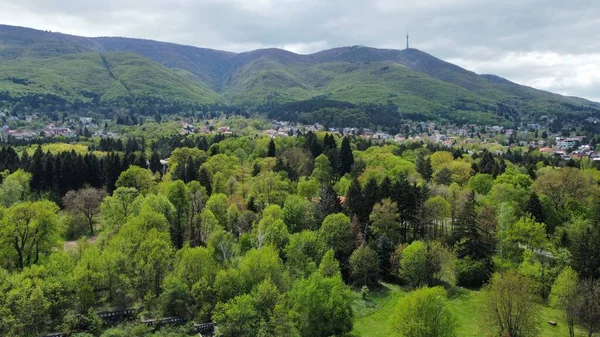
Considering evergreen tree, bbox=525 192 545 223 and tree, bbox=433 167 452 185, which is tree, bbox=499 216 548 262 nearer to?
evergreen tree, bbox=525 192 545 223

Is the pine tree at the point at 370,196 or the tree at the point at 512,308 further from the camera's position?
the pine tree at the point at 370,196

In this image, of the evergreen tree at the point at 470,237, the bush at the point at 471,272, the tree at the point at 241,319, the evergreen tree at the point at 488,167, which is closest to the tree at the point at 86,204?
the tree at the point at 241,319

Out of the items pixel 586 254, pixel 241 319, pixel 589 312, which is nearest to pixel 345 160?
pixel 586 254

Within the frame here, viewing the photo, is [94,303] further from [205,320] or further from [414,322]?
[414,322]

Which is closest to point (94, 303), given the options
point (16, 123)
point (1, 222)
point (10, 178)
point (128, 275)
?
point (128, 275)

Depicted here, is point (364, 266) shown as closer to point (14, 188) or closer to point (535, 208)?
point (535, 208)

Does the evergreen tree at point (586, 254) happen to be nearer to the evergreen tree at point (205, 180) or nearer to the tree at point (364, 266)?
the tree at point (364, 266)
